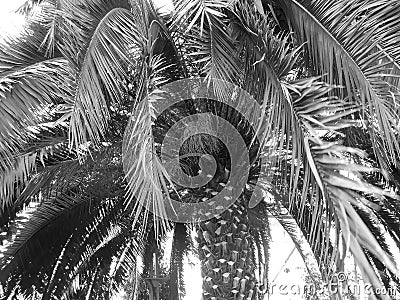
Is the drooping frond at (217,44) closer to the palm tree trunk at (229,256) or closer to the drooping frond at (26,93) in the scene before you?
the drooping frond at (26,93)

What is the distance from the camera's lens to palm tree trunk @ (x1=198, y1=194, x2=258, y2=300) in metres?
4.79

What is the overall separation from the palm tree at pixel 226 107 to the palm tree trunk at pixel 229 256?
0.04 ft

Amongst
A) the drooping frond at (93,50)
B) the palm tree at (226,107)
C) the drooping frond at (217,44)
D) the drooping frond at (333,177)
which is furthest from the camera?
the drooping frond at (217,44)

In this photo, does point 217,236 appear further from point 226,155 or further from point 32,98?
point 32,98

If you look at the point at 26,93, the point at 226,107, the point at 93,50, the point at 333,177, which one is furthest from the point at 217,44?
the point at 333,177

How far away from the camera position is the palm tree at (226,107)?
9.93ft

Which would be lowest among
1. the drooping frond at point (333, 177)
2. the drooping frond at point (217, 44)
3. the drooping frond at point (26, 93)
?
the drooping frond at point (333, 177)

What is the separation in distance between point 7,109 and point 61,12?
72cm

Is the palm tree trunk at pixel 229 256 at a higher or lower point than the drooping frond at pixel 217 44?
lower

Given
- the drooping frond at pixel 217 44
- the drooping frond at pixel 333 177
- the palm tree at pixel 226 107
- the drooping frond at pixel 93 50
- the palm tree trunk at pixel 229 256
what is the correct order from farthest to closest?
the palm tree trunk at pixel 229 256
the drooping frond at pixel 217 44
the drooping frond at pixel 93 50
the palm tree at pixel 226 107
the drooping frond at pixel 333 177

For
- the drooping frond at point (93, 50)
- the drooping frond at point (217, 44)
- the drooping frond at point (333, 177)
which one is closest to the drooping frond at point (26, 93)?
the drooping frond at point (93, 50)

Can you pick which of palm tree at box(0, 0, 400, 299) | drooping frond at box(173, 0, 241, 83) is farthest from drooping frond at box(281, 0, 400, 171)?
drooping frond at box(173, 0, 241, 83)

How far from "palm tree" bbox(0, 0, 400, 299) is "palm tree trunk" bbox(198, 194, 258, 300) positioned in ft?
0.04

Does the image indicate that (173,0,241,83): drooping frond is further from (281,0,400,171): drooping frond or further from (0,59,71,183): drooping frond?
(0,59,71,183): drooping frond
